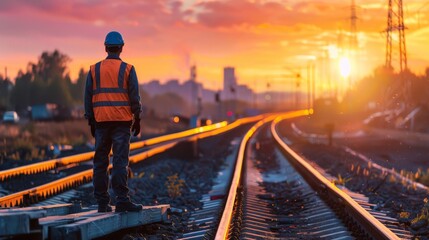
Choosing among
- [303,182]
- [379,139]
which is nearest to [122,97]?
[303,182]

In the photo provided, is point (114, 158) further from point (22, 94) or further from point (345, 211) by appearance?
point (22, 94)

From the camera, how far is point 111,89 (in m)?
8.27

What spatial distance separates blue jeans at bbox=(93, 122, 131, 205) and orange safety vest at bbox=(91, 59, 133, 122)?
16 centimetres

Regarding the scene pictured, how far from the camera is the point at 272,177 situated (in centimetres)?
1948

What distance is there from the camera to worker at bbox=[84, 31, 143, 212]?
8.23m

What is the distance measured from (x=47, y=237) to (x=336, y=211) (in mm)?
5419

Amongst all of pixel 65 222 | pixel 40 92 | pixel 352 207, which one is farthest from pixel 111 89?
pixel 40 92

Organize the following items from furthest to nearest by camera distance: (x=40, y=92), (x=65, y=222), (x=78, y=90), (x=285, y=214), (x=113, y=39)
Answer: (x=78, y=90) → (x=40, y=92) → (x=285, y=214) → (x=113, y=39) → (x=65, y=222)

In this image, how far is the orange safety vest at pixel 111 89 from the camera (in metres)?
8.22

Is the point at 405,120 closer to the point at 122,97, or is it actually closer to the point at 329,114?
the point at 329,114

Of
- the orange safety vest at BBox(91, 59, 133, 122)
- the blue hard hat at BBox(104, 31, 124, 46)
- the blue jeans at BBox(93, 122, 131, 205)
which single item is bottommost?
the blue jeans at BBox(93, 122, 131, 205)

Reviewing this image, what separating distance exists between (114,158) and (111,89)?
0.81 metres

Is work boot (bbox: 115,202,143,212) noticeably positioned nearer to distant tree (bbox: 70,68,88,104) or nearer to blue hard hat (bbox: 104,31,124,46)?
→ blue hard hat (bbox: 104,31,124,46)

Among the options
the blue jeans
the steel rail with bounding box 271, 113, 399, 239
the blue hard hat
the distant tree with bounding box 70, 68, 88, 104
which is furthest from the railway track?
the distant tree with bounding box 70, 68, 88, 104
